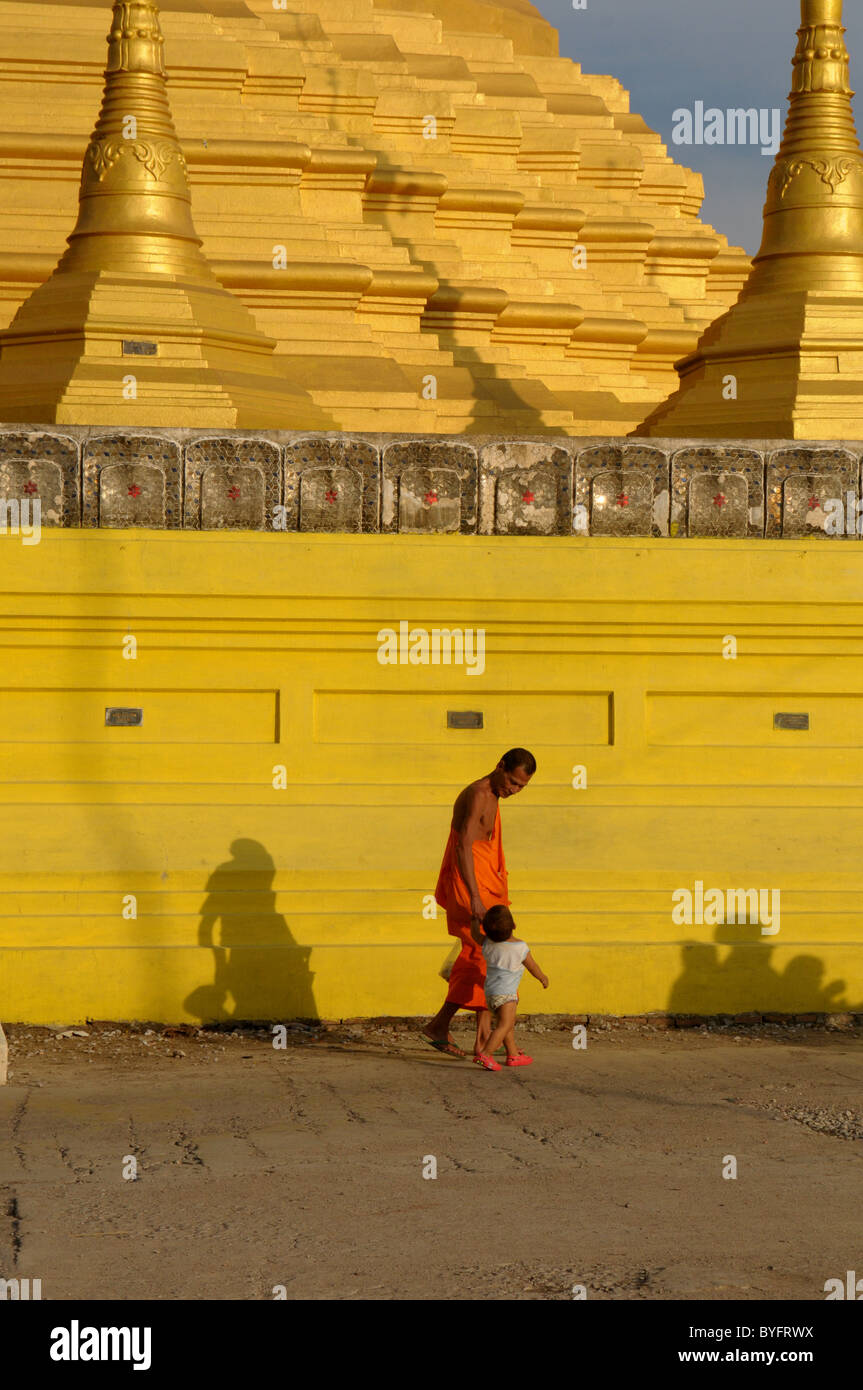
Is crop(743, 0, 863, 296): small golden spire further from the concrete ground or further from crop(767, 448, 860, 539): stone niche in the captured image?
the concrete ground

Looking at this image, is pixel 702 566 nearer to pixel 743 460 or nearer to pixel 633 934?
pixel 743 460

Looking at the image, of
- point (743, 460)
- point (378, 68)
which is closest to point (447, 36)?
point (378, 68)

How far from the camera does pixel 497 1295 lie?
4.90 meters

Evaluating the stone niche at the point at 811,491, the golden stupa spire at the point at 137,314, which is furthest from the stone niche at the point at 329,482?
the stone niche at the point at 811,491

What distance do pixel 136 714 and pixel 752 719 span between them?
297cm

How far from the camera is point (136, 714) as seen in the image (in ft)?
30.2

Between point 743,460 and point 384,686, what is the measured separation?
208 centimetres

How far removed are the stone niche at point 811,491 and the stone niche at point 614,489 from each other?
0.62 m

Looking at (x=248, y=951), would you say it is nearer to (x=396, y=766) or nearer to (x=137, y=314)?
(x=396, y=766)

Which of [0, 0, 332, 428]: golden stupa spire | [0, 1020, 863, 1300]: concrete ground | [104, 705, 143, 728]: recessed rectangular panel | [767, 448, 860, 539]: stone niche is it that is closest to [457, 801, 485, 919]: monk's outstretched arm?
[0, 1020, 863, 1300]: concrete ground

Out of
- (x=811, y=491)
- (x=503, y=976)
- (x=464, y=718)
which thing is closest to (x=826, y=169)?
(x=811, y=491)

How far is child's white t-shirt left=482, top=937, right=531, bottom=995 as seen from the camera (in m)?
8.20

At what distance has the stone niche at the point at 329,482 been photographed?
927cm

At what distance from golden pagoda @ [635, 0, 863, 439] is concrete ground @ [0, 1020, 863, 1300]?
379 cm
